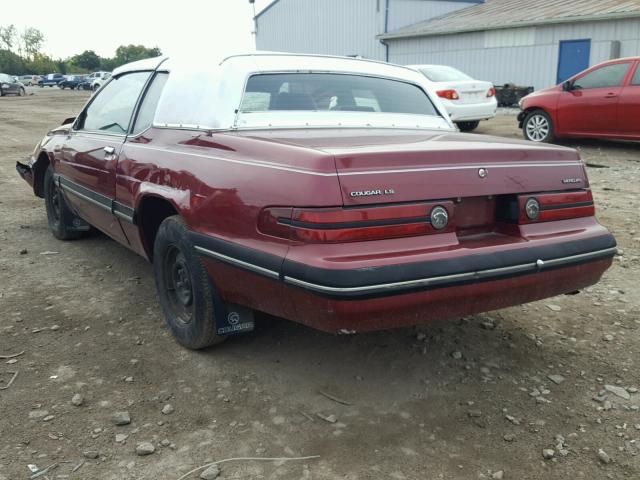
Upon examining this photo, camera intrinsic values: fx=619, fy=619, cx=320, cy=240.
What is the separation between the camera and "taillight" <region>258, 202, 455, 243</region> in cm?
244

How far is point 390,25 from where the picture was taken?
27.6 m

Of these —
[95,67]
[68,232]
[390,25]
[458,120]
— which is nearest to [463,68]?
[390,25]

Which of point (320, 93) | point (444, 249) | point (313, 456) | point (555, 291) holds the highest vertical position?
point (320, 93)

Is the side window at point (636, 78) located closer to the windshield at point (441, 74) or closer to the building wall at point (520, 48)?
the windshield at point (441, 74)

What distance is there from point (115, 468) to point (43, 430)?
46 cm

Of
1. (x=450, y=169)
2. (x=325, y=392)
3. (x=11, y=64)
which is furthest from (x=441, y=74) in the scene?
(x=11, y=64)

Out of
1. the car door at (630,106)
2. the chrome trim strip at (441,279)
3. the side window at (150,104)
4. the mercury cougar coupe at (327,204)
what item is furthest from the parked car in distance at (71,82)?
the chrome trim strip at (441,279)

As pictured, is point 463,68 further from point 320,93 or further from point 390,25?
point 320,93

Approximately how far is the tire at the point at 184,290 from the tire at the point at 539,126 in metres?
8.88

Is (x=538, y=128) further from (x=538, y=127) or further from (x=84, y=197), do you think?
(x=84, y=197)

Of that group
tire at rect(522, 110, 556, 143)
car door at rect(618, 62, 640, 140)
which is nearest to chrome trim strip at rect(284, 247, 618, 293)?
car door at rect(618, 62, 640, 140)

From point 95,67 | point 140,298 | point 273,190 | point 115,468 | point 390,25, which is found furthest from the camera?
point 95,67

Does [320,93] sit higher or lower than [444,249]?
higher

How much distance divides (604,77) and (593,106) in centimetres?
49
